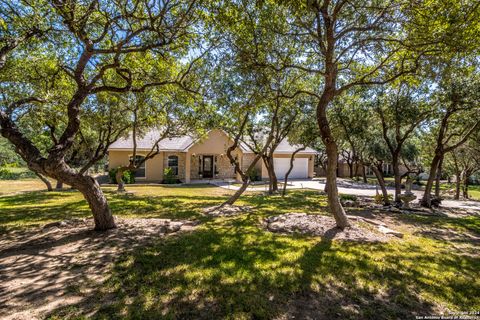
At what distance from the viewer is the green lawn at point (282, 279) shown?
127 inches

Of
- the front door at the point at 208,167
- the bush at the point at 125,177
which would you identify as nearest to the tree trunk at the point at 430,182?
the front door at the point at 208,167

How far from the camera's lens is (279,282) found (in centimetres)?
394

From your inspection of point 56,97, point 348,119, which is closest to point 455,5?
point 348,119

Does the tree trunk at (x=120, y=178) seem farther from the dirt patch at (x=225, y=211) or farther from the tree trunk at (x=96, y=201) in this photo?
the tree trunk at (x=96, y=201)

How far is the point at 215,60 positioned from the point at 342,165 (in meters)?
32.3

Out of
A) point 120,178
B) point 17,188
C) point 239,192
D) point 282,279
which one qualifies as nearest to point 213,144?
point 120,178

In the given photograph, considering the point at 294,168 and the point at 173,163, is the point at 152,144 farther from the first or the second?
the point at 294,168

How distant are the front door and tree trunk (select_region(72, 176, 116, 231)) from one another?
57.8 ft

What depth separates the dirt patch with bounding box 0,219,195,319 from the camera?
3357 mm

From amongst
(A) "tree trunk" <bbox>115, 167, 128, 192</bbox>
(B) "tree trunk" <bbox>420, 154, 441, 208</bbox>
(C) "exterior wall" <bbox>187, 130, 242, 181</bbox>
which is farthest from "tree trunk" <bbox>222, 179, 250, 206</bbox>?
(C) "exterior wall" <bbox>187, 130, 242, 181</bbox>

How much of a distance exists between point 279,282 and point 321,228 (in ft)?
11.1

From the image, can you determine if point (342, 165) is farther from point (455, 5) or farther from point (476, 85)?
point (455, 5)

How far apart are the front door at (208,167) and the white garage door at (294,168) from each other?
692 cm

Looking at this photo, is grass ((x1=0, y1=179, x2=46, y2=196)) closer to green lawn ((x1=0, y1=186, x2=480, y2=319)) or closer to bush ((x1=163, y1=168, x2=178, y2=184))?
bush ((x1=163, y1=168, x2=178, y2=184))
